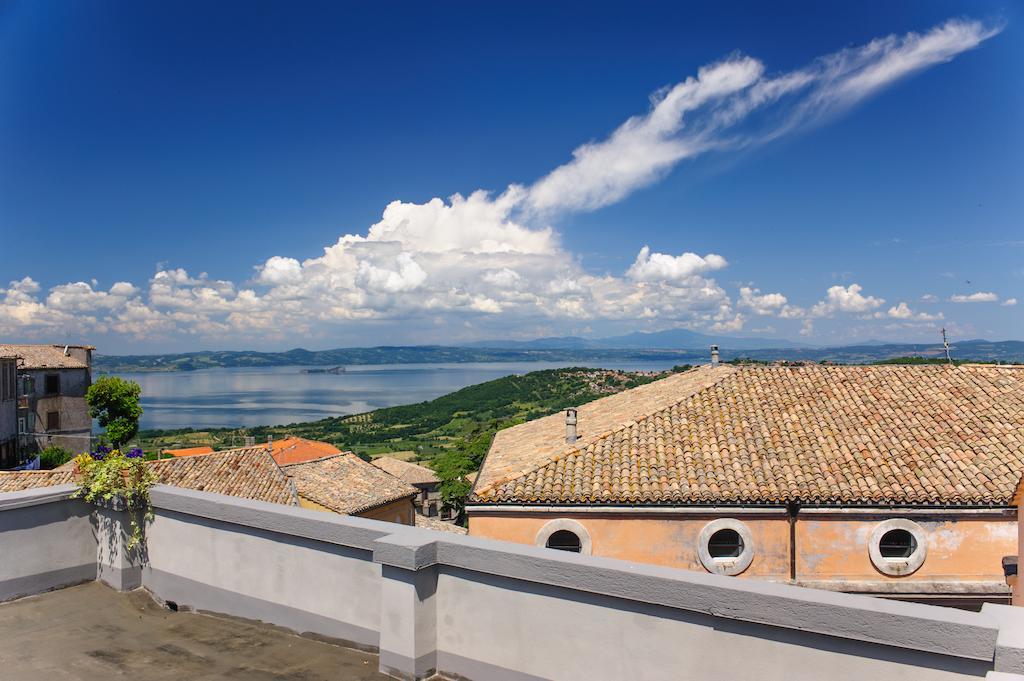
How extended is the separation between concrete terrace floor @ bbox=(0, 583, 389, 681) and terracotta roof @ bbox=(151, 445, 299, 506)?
1748 cm

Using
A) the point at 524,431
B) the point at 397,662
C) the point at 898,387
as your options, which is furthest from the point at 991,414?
the point at 397,662

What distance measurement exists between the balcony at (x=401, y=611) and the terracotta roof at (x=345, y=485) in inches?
862

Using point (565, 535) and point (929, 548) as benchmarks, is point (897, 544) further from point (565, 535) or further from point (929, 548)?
point (565, 535)

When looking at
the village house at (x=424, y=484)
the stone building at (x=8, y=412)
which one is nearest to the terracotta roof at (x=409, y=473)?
the village house at (x=424, y=484)

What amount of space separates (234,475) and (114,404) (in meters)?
27.7

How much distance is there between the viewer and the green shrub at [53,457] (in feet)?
111

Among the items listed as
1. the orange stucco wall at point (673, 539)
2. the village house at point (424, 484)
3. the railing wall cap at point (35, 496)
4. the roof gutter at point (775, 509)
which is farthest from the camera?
the village house at point (424, 484)

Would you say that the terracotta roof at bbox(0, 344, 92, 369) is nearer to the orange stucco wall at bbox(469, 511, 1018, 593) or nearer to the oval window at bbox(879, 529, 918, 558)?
the orange stucco wall at bbox(469, 511, 1018, 593)

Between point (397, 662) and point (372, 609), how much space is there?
431mm

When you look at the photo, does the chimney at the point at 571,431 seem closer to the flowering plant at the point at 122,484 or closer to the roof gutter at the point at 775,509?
the roof gutter at the point at 775,509

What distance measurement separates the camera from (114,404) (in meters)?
44.8

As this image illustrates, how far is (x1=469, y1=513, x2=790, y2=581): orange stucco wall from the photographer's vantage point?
14.0 meters

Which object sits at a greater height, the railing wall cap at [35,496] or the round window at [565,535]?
the railing wall cap at [35,496]

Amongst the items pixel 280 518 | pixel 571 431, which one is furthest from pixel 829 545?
pixel 280 518
